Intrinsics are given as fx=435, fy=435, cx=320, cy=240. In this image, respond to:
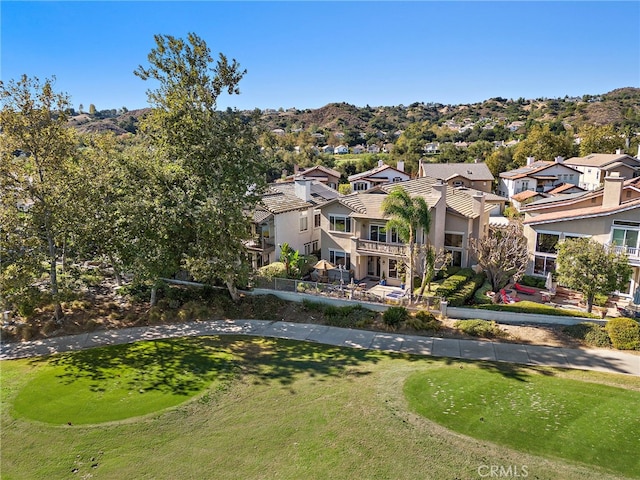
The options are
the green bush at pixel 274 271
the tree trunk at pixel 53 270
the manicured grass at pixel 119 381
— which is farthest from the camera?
the green bush at pixel 274 271

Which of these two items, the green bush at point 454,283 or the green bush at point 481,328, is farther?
the green bush at point 454,283

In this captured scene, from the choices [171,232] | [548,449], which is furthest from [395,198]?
[548,449]

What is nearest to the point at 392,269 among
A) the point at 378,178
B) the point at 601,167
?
the point at 378,178

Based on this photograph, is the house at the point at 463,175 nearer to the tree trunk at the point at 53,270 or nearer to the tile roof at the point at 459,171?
the tile roof at the point at 459,171

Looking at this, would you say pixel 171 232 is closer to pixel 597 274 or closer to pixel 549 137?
pixel 597 274

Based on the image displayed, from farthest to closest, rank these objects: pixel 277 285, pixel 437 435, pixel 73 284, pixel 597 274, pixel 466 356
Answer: pixel 277 285
pixel 73 284
pixel 597 274
pixel 466 356
pixel 437 435

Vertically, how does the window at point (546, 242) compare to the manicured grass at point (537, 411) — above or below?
above

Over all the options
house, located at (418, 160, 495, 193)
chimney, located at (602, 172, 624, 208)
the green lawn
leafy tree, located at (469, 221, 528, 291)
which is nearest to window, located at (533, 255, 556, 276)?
leafy tree, located at (469, 221, 528, 291)

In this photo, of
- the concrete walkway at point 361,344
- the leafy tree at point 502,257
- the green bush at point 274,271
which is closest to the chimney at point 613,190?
the leafy tree at point 502,257
